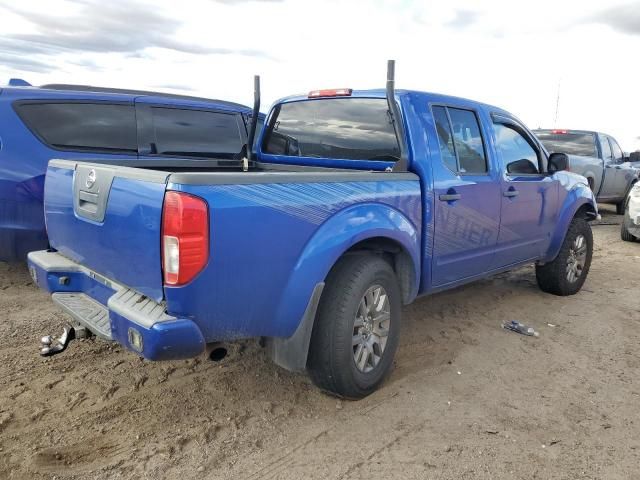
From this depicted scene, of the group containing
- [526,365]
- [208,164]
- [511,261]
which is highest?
[208,164]

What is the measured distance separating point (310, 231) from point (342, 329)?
620 millimetres

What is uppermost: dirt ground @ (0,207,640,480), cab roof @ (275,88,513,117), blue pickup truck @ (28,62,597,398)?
cab roof @ (275,88,513,117)

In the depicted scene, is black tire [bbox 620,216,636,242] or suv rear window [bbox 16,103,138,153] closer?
suv rear window [bbox 16,103,138,153]

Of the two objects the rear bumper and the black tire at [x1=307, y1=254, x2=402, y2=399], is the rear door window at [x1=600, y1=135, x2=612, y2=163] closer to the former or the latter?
the black tire at [x1=307, y1=254, x2=402, y2=399]

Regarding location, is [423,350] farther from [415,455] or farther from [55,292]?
[55,292]

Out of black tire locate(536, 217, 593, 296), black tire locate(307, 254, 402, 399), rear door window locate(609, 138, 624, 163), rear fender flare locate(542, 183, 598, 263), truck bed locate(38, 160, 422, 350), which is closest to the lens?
truck bed locate(38, 160, 422, 350)

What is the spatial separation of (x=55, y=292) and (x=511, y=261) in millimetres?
3657

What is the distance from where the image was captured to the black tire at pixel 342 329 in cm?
307

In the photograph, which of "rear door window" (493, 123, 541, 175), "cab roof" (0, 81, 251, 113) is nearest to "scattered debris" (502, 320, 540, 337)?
"rear door window" (493, 123, 541, 175)

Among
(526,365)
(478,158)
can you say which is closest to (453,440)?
(526,365)

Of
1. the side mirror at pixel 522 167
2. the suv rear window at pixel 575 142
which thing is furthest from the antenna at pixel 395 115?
the suv rear window at pixel 575 142

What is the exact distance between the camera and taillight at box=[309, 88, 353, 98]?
4125mm

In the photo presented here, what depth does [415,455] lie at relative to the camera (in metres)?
2.82

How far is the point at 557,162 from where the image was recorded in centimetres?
501
